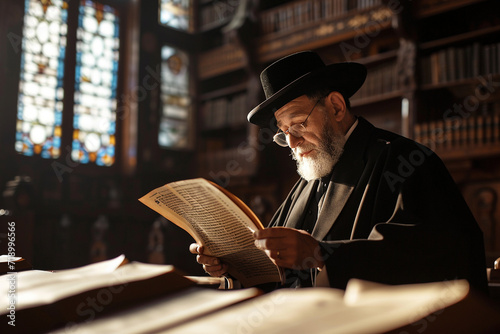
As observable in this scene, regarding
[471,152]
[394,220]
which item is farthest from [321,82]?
[471,152]

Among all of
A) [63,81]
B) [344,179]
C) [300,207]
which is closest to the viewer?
[344,179]

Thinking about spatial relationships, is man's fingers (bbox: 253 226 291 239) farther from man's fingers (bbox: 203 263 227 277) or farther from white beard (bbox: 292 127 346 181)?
white beard (bbox: 292 127 346 181)

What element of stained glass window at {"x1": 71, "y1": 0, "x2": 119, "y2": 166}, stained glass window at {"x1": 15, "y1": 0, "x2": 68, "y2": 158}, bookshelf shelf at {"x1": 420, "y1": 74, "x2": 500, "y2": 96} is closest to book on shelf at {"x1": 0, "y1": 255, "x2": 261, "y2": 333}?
bookshelf shelf at {"x1": 420, "y1": 74, "x2": 500, "y2": 96}

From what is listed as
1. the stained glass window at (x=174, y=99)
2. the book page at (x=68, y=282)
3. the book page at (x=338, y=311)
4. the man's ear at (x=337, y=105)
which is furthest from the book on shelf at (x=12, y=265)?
the stained glass window at (x=174, y=99)

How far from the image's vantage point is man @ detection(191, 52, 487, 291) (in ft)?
4.56

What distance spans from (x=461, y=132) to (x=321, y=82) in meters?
3.29

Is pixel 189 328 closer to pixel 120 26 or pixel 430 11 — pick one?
pixel 430 11

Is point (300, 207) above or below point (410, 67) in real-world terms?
below

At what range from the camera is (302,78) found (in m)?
2.06

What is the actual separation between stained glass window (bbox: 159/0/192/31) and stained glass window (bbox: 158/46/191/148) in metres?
0.43

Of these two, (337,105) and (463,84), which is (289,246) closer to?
(337,105)

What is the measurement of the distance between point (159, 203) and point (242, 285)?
1.64 feet

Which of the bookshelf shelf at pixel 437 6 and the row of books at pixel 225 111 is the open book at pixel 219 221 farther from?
the row of books at pixel 225 111

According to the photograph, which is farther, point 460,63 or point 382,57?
point 382,57
